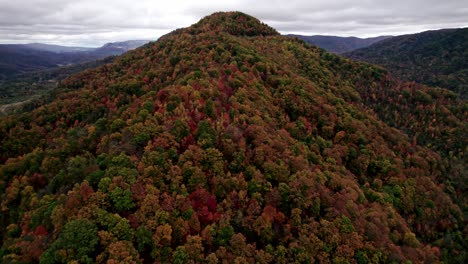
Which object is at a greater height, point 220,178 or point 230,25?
point 230,25

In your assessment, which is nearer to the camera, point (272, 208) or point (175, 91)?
point (272, 208)

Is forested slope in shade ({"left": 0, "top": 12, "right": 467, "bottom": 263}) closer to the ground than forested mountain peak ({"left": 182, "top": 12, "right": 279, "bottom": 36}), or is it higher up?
closer to the ground

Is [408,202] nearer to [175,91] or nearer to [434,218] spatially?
[434,218]

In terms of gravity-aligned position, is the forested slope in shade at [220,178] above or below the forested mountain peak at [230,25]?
below

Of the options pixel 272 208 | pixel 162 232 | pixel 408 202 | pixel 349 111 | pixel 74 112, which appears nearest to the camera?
pixel 162 232

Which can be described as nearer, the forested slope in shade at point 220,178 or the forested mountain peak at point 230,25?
the forested slope in shade at point 220,178

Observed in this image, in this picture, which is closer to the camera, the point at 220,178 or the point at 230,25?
the point at 220,178

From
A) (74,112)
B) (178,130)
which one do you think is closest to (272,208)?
(178,130)

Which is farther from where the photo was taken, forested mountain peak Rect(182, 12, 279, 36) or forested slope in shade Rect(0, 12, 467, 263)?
forested mountain peak Rect(182, 12, 279, 36)
